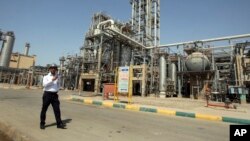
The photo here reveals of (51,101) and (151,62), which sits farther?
(151,62)

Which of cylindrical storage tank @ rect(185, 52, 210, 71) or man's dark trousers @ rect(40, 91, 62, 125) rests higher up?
cylindrical storage tank @ rect(185, 52, 210, 71)

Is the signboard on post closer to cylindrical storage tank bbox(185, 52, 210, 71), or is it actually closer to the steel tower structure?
cylindrical storage tank bbox(185, 52, 210, 71)

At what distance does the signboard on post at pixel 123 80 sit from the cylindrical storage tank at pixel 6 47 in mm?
45657

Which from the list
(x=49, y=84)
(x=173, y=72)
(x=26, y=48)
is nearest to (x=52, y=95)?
(x=49, y=84)

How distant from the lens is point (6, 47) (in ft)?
150

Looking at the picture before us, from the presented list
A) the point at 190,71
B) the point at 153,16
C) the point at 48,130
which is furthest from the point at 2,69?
the point at 48,130

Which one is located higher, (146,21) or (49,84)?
(146,21)

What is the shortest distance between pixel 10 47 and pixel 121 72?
46021 millimetres

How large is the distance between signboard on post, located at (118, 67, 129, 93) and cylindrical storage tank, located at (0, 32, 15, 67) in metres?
45.7

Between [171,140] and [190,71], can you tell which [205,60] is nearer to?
[190,71]

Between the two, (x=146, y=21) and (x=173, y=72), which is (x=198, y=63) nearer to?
(x=173, y=72)

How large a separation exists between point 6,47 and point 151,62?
39.3 metres

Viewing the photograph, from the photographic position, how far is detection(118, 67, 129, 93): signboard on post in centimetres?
1155

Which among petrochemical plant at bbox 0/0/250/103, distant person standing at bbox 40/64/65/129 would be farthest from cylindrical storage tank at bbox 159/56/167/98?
distant person standing at bbox 40/64/65/129
